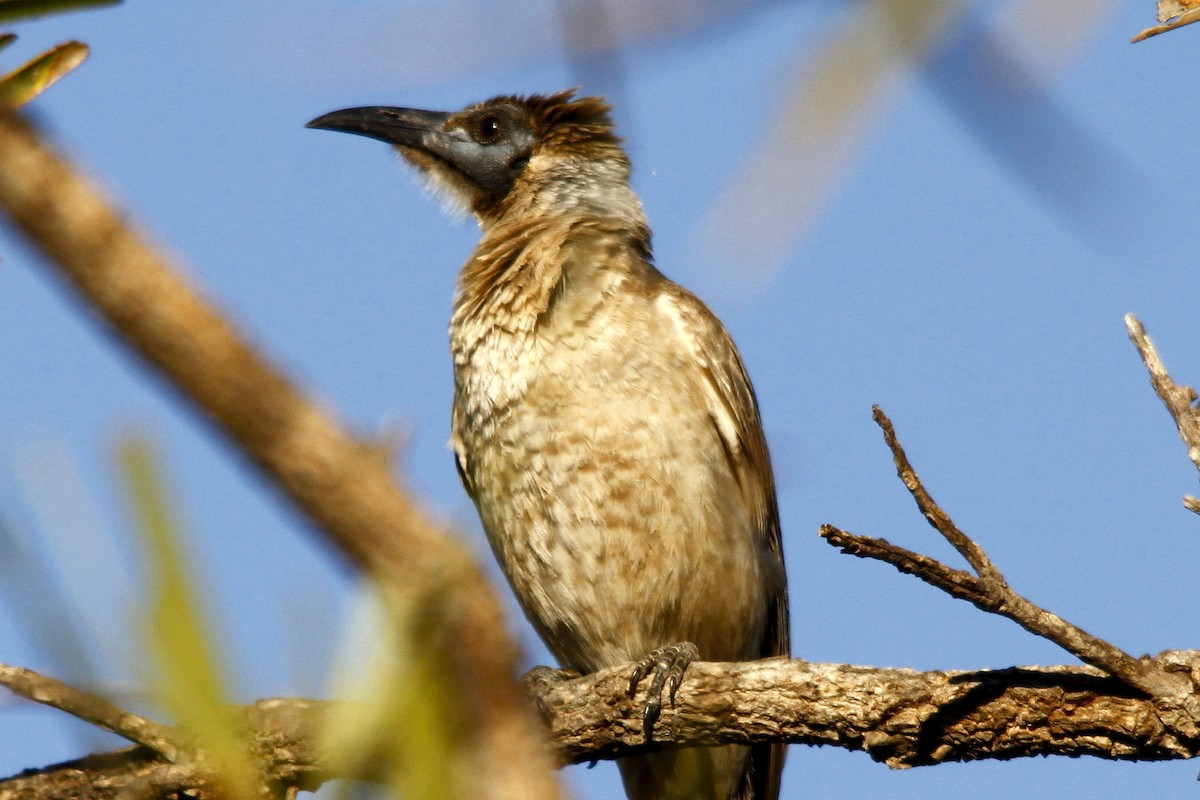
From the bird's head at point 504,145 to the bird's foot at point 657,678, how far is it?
3134 millimetres

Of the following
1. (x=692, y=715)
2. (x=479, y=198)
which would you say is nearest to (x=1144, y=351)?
(x=692, y=715)

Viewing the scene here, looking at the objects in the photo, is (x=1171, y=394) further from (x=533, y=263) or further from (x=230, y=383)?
(x=230, y=383)

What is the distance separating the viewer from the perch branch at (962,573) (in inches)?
130

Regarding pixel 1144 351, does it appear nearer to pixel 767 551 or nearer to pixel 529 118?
pixel 767 551

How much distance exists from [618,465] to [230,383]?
533 cm

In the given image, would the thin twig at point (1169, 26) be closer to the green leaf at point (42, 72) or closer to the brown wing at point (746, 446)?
the green leaf at point (42, 72)

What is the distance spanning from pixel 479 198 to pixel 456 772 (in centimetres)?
720

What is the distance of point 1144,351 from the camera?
3988mm

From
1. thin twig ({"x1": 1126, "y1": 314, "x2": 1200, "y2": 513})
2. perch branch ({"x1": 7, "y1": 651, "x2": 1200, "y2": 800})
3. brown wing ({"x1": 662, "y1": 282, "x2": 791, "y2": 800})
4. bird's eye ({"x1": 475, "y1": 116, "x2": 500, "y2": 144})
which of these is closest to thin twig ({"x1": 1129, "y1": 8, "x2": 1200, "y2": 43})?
thin twig ({"x1": 1126, "y1": 314, "x2": 1200, "y2": 513})

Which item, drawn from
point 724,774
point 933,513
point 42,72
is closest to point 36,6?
point 42,72

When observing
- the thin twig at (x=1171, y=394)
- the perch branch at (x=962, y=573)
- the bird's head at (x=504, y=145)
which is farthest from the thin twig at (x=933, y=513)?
the bird's head at (x=504, y=145)

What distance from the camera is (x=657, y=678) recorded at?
530cm

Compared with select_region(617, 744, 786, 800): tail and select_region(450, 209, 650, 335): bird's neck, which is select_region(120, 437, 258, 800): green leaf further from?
select_region(617, 744, 786, 800): tail

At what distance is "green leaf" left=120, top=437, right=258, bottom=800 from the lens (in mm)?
891
